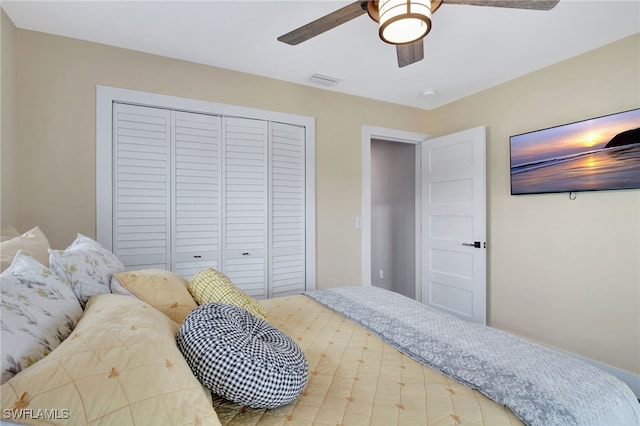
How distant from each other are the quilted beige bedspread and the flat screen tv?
216 cm

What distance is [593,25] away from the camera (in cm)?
210

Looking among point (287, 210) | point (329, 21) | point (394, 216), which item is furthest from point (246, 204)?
point (394, 216)

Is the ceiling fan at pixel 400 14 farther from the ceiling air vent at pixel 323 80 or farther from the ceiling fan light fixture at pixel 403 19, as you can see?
the ceiling air vent at pixel 323 80

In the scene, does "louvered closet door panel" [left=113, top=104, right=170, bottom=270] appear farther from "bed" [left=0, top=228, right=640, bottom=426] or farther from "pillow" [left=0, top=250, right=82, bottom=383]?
"pillow" [left=0, top=250, right=82, bottom=383]

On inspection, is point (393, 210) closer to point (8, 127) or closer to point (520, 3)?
point (520, 3)

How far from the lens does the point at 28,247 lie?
131cm

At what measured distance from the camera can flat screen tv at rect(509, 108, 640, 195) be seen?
220cm

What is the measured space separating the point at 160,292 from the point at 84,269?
0.30 m

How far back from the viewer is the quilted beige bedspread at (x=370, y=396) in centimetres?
93

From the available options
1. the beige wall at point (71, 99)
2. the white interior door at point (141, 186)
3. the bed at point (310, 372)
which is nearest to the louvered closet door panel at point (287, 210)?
the beige wall at point (71, 99)

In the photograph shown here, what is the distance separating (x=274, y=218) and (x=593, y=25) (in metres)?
2.75

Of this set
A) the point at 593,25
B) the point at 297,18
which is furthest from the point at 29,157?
the point at 593,25

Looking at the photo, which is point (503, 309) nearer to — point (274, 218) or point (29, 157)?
point (274, 218)

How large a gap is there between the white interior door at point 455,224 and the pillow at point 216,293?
7.67ft
